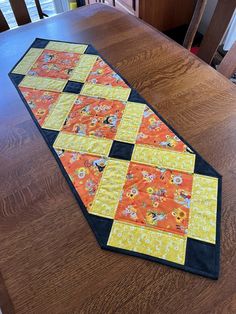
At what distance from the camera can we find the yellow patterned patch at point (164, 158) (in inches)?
31.6

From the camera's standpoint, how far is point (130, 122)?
938mm

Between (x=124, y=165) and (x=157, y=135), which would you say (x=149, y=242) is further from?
(x=157, y=135)

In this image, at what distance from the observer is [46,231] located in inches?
26.9

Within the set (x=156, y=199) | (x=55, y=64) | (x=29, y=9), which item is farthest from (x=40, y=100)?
(x=29, y=9)

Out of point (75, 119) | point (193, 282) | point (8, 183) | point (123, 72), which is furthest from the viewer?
point (123, 72)

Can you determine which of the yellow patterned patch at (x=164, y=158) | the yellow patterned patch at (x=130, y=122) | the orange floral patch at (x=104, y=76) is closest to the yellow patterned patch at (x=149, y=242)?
the yellow patterned patch at (x=164, y=158)

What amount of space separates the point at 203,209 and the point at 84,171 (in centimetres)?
38

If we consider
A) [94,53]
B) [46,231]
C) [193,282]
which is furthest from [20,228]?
[94,53]

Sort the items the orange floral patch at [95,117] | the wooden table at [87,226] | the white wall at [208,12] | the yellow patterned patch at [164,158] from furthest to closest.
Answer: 1. the white wall at [208,12]
2. the orange floral patch at [95,117]
3. the yellow patterned patch at [164,158]
4. the wooden table at [87,226]

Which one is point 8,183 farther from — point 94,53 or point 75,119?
point 94,53

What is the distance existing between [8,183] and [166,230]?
1.67ft

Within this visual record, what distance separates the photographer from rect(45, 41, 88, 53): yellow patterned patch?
49.4 inches

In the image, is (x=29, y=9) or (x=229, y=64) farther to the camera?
(x=29, y=9)

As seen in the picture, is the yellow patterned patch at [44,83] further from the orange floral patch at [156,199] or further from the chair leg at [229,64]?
the chair leg at [229,64]
